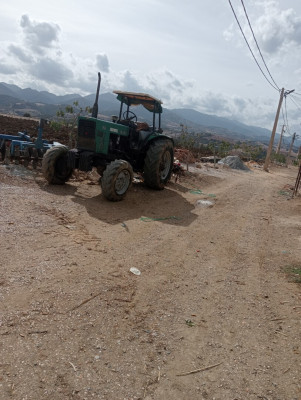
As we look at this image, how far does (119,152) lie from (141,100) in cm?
191

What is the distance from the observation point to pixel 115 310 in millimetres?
3014

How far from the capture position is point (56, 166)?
766cm

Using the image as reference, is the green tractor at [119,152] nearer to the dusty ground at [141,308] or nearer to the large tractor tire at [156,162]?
the large tractor tire at [156,162]

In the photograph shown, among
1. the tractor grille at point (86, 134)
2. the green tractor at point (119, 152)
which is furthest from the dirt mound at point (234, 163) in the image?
the tractor grille at point (86, 134)

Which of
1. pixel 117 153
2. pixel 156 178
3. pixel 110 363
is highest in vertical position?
pixel 117 153

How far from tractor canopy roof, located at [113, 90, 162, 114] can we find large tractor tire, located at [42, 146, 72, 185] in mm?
2562

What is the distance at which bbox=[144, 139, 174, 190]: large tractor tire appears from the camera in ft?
27.1

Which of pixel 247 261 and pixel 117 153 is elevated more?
pixel 117 153

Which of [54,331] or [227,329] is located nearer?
[54,331]

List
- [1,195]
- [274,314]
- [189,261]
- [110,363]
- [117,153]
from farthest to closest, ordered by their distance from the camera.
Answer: [117,153] → [1,195] → [189,261] → [274,314] → [110,363]

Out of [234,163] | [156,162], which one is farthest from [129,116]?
[234,163]

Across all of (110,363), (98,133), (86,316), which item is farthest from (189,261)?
(98,133)

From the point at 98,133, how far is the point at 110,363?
19.8 feet

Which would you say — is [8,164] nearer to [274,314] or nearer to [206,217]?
[206,217]
